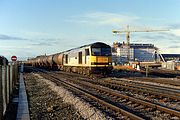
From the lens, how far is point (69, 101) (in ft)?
55.8

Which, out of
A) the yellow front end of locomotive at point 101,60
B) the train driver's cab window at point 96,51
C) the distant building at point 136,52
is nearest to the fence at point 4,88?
the yellow front end of locomotive at point 101,60

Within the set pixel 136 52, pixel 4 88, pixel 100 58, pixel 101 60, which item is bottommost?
pixel 4 88

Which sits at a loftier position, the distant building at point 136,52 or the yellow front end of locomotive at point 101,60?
the distant building at point 136,52

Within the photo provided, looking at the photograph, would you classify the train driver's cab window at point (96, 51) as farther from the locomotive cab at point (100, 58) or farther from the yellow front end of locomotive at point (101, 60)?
the yellow front end of locomotive at point (101, 60)

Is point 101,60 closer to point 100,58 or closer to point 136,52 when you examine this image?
point 100,58

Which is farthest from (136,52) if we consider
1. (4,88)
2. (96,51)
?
(4,88)

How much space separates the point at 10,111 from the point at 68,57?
34367mm

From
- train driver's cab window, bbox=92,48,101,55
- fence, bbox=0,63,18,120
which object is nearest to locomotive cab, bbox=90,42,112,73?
train driver's cab window, bbox=92,48,101,55

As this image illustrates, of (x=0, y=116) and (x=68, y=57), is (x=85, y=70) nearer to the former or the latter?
(x=68, y=57)

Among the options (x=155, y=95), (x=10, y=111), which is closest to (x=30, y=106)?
(x=10, y=111)

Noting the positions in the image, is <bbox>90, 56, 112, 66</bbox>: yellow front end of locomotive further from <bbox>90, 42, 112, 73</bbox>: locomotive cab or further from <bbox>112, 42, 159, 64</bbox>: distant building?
<bbox>112, 42, 159, 64</bbox>: distant building

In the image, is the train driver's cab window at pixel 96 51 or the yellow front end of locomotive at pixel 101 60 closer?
the yellow front end of locomotive at pixel 101 60

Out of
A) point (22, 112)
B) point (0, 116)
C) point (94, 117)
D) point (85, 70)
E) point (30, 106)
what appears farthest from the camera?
point (85, 70)

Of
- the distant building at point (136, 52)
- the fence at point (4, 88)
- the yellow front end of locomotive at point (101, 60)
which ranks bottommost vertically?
the fence at point (4, 88)
